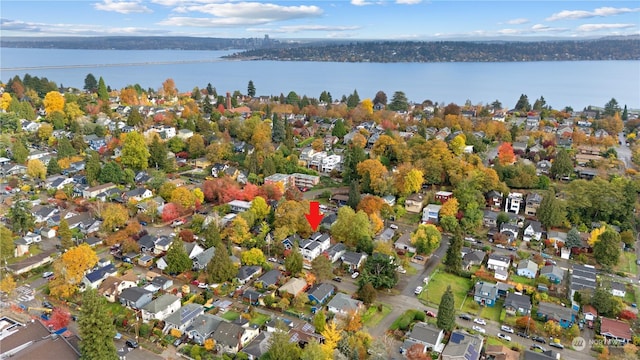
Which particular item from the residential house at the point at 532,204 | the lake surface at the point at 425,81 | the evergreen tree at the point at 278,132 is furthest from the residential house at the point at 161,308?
the lake surface at the point at 425,81

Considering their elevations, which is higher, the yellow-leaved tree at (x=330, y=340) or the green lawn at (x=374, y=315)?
the yellow-leaved tree at (x=330, y=340)

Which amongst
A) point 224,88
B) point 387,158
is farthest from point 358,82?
point 387,158

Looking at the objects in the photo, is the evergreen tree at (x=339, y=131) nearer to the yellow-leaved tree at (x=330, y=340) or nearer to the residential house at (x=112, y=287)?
the residential house at (x=112, y=287)

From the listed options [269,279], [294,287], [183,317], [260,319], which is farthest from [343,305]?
[183,317]

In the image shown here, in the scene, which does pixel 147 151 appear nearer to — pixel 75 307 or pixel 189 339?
pixel 75 307

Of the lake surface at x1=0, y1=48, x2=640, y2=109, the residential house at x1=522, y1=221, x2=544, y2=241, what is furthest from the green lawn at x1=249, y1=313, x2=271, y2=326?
the lake surface at x1=0, y1=48, x2=640, y2=109

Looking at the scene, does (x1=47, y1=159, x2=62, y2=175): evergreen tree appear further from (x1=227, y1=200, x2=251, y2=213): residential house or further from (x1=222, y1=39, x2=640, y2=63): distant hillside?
(x1=222, y1=39, x2=640, y2=63): distant hillside
